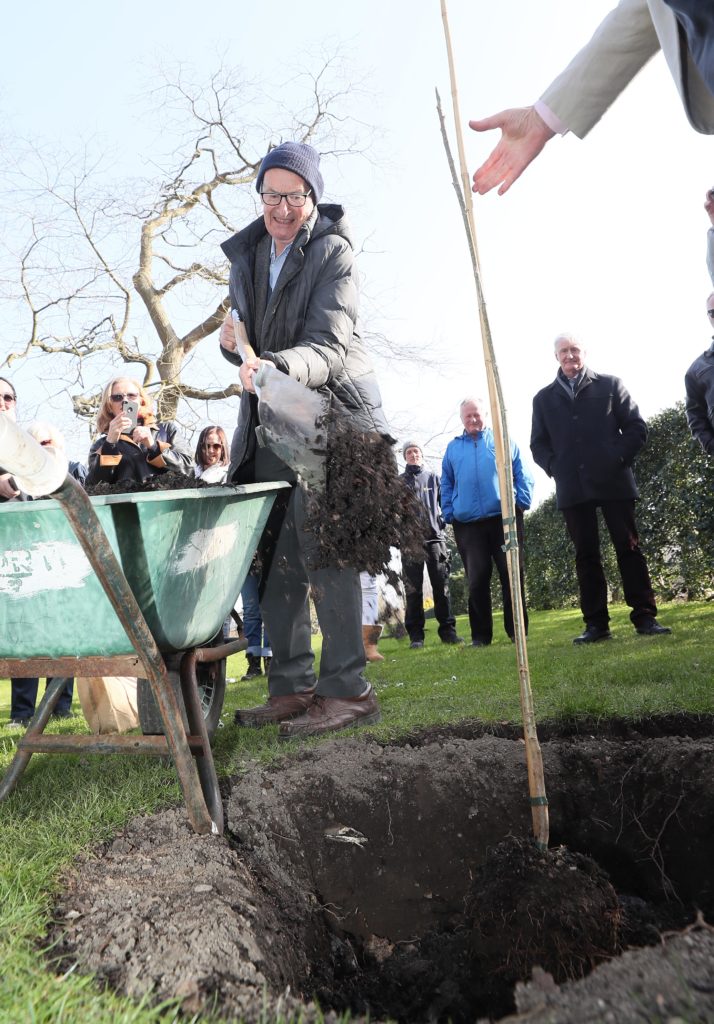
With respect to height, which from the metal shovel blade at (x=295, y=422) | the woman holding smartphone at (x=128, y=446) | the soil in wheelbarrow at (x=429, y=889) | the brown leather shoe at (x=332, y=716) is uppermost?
the woman holding smartphone at (x=128, y=446)

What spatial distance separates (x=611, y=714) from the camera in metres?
3.14

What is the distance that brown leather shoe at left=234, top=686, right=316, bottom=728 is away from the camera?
3684 mm

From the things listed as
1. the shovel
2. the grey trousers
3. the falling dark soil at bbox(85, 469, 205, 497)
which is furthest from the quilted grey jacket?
the falling dark soil at bbox(85, 469, 205, 497)

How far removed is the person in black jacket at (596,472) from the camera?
5.64 m

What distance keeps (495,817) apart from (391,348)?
42.3ft

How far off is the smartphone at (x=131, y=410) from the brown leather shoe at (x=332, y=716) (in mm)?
1786

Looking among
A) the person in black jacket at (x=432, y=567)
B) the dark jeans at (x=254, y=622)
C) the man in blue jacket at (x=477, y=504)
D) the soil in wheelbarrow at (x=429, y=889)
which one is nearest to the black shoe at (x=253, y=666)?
the dark jeans at (x=254, y=622)

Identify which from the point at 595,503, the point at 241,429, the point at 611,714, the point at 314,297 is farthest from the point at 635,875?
the point at 595,503

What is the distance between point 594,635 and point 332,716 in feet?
9.97

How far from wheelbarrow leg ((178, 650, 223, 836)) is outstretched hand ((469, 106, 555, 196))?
70.4 inches

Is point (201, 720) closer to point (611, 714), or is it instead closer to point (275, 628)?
point (275, 628)

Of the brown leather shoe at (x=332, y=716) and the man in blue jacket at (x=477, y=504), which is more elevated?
the man in blue jacket at (x=477, y=504)

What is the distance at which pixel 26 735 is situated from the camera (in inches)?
105

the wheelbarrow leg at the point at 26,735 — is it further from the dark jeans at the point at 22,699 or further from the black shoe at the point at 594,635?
the black shoe at the point at 594,635
